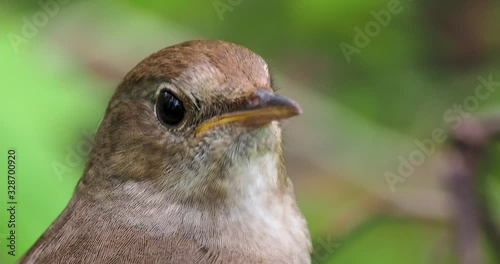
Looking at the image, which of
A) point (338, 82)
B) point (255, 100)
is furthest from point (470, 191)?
point (255, 100)

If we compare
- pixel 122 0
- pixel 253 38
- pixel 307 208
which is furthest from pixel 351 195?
pixel 122 0

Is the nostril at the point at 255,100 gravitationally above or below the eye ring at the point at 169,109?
above

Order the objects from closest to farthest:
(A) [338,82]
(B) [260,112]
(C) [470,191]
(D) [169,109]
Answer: (B) [260,112] < (D) [169,109] < (C) [470,191] < (A) [338,82]

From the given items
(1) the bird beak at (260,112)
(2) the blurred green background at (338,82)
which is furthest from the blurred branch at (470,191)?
(1) the bird beak at (260,112)

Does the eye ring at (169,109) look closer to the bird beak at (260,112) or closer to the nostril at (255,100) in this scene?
the bird beak at (260,112)

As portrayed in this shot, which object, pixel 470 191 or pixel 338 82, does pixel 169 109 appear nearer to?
pixel 470 191

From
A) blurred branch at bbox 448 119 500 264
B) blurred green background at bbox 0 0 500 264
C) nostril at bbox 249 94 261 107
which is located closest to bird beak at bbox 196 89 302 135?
nostril at bbox 249 94 261 107

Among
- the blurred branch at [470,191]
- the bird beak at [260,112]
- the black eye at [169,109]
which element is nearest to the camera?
the bird beak at [260,112]
